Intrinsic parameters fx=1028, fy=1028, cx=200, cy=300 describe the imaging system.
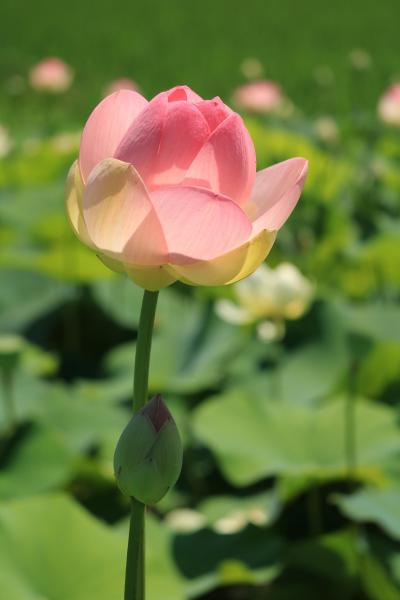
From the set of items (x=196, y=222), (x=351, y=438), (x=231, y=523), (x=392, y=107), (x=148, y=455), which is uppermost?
(x=196, y=222)

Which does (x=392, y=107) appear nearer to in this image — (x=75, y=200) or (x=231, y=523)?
(x=231, y=523)

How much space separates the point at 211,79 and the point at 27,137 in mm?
1897

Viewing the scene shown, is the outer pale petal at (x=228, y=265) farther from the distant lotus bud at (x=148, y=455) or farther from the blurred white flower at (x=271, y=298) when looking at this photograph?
the blurred white flower at (x=271, y=298)

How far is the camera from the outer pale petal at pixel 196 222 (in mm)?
473

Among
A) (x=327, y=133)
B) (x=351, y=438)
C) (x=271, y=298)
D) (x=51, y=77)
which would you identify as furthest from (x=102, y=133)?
(x=51, y=77)

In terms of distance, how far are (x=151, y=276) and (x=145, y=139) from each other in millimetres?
64

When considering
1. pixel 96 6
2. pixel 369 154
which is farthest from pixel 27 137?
pixel 96 6

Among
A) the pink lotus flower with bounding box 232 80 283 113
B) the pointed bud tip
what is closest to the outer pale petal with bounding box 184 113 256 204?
the pointed bud tip

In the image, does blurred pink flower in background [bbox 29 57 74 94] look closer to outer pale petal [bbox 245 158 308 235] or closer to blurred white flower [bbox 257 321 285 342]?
blurred white flower [bbox 257 321 285 342]

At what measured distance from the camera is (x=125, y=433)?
1.56ft

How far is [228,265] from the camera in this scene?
19.2 inches

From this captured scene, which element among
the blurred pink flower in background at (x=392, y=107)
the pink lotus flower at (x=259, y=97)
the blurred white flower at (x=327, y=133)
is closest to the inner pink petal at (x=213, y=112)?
the blurred pink flower in background at (x=392, y=107)

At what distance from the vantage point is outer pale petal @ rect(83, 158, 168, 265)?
0.47 metres

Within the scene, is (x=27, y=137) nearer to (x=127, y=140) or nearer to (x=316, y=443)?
(x=316, y=443)
